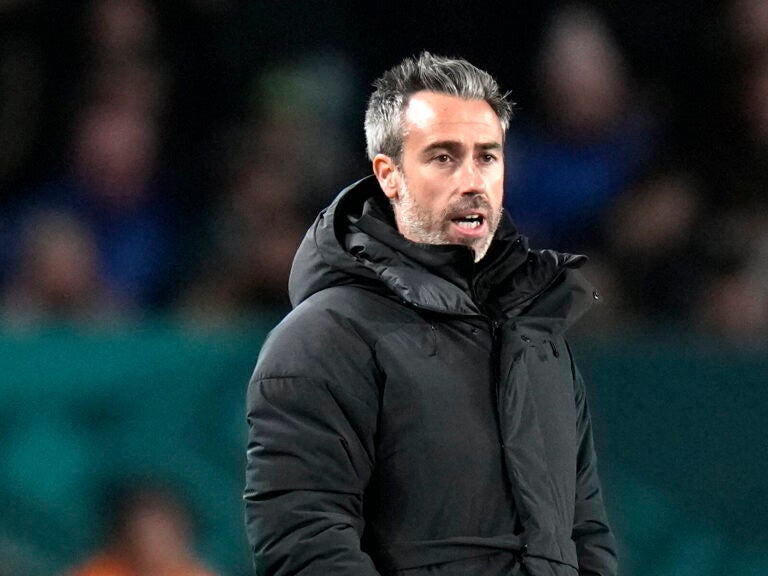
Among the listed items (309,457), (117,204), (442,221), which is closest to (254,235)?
(117,204)

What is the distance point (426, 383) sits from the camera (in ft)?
6.44

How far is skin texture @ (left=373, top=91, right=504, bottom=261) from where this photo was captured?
6.93ft

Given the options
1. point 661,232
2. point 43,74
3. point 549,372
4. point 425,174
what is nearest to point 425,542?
point 549,372

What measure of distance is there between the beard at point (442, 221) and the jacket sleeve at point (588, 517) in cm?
27

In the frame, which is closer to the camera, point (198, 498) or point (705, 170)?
point (198, 498)

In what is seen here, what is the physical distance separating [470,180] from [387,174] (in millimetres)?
156

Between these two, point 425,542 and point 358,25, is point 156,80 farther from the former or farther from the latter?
point 425,542

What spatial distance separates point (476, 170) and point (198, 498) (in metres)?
1.47

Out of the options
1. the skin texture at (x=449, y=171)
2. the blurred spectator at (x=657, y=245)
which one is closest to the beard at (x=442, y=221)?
the skin texture at (x=449, y=171)

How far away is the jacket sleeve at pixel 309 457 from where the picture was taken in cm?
187

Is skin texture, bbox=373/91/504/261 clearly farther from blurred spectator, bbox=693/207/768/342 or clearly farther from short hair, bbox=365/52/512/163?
blurred spectator, bbox=693/207/768/342

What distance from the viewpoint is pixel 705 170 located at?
12.9 feet

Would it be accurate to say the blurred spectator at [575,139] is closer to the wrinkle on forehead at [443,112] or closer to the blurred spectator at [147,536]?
the blurred spectator at [147,536]

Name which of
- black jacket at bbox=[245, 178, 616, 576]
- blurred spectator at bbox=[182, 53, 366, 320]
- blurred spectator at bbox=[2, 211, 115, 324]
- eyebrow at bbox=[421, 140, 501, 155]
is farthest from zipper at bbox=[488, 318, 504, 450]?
blurred spectator at bbox=[2, 211, 115, 324]
